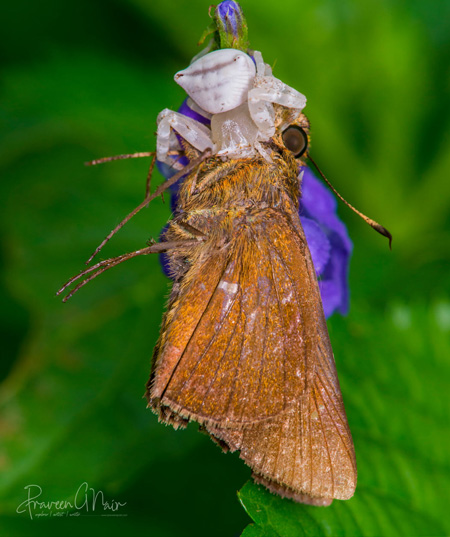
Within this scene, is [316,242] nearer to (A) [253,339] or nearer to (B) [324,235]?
(B) [324,235]

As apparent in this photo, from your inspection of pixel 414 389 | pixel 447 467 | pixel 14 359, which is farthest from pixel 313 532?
pixel 14 359

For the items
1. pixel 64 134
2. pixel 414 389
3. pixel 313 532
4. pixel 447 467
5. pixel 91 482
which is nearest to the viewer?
pixel 313 532

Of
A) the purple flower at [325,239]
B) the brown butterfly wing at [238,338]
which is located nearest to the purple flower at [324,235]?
the purple flower at [325,239]

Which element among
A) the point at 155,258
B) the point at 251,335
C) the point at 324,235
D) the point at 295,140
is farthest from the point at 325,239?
the point at 155,258

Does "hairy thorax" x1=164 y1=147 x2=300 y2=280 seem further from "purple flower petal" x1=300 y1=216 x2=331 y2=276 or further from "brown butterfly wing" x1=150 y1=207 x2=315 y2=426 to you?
"purple flower petal" x1=300 y1=216 x2=331 y2=276

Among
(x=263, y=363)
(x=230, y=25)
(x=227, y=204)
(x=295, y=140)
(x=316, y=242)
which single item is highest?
(x=230, y=25)

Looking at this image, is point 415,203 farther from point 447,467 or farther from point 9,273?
point 9,273
